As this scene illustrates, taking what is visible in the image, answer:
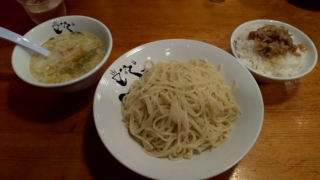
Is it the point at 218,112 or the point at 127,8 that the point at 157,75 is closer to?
the point at 218,112

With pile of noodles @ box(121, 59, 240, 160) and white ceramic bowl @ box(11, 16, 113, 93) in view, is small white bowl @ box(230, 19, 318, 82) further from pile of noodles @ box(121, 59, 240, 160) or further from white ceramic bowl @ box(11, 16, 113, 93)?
white ceramic bowl @ box(11, 16, 113, 93)

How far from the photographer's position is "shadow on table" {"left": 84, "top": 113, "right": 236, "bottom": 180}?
1.28 meters

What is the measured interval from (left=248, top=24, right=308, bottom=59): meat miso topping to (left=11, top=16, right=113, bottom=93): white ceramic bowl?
1.05 meters

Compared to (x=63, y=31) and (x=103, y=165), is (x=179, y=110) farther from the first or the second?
(x=63, y=31)

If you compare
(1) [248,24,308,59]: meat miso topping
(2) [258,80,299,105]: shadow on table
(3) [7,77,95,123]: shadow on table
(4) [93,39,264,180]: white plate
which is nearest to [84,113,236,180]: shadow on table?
(4) [93,39,264,180]: white plate

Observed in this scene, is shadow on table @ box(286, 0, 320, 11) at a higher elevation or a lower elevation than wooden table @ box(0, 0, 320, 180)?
higher

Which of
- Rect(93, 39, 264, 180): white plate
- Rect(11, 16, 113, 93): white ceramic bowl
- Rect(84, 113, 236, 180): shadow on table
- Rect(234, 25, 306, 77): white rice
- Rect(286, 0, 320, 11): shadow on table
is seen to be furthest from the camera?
Rect(286, 0, 320, 11): shadow on table

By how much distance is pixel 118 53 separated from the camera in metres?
1.90

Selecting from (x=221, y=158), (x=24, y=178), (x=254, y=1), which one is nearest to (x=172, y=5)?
(x=254, y=1)

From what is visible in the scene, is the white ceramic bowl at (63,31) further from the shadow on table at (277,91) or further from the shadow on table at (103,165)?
the shadow on table at (277,91)

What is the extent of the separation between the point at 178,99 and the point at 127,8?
4.16ft

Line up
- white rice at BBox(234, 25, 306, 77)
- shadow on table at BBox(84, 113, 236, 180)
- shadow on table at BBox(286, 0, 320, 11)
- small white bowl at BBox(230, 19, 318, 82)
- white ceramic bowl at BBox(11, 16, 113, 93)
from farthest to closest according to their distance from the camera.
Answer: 1. shadow on table at BBox(286, 0, 320, 11)
2. white rice at BBox(234, 25, 306, 77)
3. small white bowl at BBox(230, 19, 318, 82)
4. white ceramic bowl at BBox(11, 16, 113, 93)
5. shadow on table at BBox(84, 113, 236, 180)

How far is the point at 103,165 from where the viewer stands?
4.32 feet

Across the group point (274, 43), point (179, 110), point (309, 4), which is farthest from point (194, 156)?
point (309, 4)
